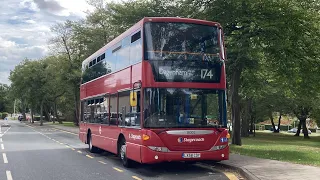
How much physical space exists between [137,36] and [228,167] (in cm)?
484

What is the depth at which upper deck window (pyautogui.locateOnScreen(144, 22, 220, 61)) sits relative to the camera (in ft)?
37.5

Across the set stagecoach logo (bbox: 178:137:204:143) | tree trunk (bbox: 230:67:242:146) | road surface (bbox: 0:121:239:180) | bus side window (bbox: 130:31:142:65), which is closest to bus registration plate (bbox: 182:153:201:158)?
stagecoach logo (bbox: 178:137:204:143)

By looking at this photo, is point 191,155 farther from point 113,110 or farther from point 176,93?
point 113,110

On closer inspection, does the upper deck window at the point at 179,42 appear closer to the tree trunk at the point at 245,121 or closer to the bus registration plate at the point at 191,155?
the bus registration plate at the point at 191,155

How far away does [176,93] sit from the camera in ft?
36.8

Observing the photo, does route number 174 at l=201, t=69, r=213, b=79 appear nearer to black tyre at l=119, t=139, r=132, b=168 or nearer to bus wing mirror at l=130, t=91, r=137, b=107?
bus wing mirror at l=130, t=91, r=137, b=107

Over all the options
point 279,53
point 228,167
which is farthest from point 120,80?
point 279,53

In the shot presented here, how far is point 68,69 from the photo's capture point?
52.3 meters

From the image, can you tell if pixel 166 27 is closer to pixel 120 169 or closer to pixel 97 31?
pixel 120 169

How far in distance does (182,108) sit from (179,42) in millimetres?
1910

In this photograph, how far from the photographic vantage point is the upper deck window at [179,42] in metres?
11.4

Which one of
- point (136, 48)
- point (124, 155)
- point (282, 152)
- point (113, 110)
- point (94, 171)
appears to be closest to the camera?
point (136, 48)

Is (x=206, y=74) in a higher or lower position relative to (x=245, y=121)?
higher

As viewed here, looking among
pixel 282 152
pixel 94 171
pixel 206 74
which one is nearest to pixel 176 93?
pixel 206 74
